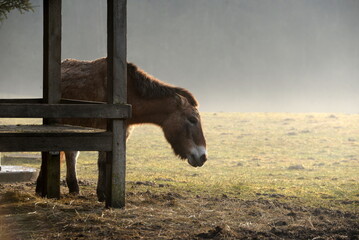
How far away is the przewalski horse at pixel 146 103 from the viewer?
7965 mm

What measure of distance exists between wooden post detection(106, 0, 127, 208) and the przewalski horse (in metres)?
1.96

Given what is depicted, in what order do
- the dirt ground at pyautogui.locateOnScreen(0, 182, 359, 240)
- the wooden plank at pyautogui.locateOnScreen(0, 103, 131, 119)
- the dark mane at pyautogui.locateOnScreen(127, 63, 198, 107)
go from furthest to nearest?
1. the dark mane at pyautogui.locateOnScreen(127, 63, 198, 107)
2. the wooden plank at pyautogui.locateOnScreen(0, 103, 131, 119)
3. the dirt ground at pyautogui.locateOnScreen(0, 182, 359, 240)

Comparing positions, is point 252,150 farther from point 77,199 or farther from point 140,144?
point 77,199

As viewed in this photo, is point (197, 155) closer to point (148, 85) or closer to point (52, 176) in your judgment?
point (148, 85)

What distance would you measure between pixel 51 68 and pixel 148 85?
165 centimetres

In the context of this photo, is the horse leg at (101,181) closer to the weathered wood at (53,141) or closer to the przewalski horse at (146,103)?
the przewalski horse at (146,103)

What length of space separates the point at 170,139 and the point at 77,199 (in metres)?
2.09

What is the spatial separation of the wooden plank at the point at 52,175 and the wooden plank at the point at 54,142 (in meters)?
1.57

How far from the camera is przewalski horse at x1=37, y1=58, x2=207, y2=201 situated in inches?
314

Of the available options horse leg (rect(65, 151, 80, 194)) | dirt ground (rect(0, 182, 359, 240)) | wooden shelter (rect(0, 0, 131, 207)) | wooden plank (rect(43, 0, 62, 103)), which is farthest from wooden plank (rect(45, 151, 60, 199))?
wooden shelter (rect(0, 0, 131, 207))

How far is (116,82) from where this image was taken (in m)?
5.81

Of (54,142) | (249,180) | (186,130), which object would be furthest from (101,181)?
(249,180)

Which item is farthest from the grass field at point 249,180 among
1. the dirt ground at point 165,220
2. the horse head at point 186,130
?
the horse head at point 186,130

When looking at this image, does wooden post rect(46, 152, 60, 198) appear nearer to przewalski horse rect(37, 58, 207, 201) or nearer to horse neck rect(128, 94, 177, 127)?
przewalski horse rect(37, 58, 207, 201)
